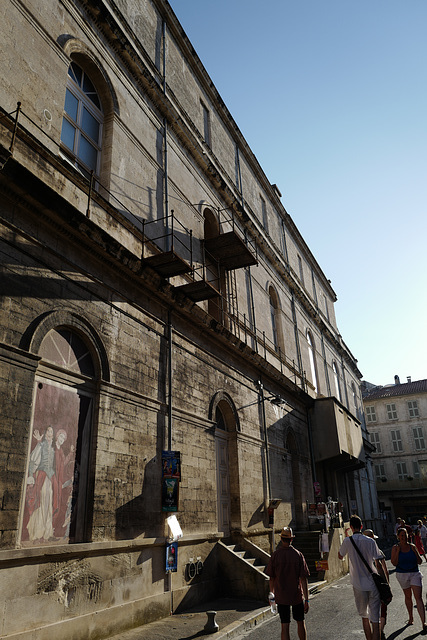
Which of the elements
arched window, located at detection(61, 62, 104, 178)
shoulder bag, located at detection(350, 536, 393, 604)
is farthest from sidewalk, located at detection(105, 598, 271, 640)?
arched window, located at detection(61, 62, 104, 178)

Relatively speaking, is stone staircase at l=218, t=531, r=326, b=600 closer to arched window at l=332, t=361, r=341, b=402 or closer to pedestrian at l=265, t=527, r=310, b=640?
pedestrian at l=265, t=527, r=310, b=640

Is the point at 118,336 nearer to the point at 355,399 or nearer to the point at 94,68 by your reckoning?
the point at 94,68

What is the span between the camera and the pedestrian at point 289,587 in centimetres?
589

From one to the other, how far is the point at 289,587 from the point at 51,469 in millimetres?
3762

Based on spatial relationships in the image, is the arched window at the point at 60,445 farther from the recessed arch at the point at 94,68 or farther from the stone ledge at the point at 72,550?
the recessed arch at the point at 94,68

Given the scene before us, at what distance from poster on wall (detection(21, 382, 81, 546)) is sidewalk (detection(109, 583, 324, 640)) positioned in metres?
2.10

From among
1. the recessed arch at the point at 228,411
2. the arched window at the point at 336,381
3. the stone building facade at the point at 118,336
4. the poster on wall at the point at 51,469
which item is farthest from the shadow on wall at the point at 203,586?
the arched window at the point at 336,381

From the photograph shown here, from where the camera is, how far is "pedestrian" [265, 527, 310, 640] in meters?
5.89

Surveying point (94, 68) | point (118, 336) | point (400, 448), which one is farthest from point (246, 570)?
point (400, 448)

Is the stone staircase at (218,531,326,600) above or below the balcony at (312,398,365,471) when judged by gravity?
below

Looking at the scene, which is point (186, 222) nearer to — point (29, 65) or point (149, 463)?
point (29, 65)

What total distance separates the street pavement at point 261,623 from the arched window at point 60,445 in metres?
2.08

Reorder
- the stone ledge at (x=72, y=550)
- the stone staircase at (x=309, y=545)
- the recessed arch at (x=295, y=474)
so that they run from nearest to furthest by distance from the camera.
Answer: the stone ledge at (x=72, y=550) < the stone staircase at (x=309, y=545) < the recessed arch at (x=295, y=474)

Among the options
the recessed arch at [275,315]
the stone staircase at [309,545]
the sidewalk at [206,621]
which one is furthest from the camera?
the recessed arch at [275,315]
